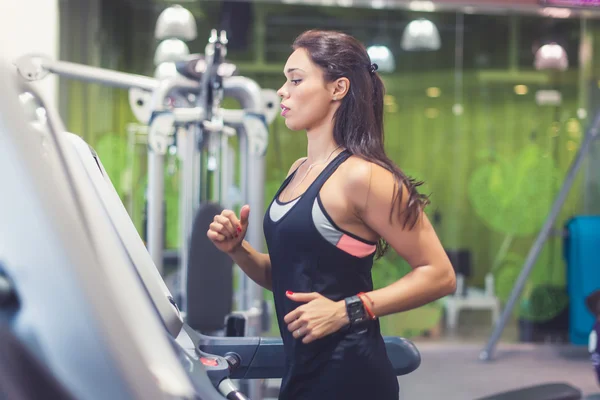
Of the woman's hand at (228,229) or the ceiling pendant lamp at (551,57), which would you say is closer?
the woman's hand at (228,229)

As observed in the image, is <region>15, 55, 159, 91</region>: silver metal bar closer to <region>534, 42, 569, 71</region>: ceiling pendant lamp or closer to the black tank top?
the black tank top

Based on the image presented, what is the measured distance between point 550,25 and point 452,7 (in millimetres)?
831

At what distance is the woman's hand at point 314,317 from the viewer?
106 cm

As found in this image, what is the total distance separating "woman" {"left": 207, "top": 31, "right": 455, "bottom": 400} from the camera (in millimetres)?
1119

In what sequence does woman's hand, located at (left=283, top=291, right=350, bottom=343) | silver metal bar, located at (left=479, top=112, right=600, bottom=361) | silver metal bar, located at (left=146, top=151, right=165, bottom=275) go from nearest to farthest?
woman's hand, located at (left=283, top=291, right=350, bottom=343), silver metal bar, located at (left=146, top=151, right=165, bottom=275), silver metal bar, located at (left=479, top=112, right=600, bottom=361)

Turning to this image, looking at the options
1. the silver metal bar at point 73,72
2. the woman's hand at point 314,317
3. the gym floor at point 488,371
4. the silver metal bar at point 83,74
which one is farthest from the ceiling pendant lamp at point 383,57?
the woman's hand at point 314,317

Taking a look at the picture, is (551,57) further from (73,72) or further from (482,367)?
(73,72)

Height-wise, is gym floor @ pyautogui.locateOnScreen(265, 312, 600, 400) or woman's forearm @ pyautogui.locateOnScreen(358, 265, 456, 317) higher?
woman's forearm @ pyautogui.locateOnScreen(358, 265, 456, 317)

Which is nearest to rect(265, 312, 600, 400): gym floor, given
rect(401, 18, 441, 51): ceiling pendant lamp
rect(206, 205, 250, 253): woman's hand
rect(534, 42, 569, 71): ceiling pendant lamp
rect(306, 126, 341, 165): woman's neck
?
rect(534, 42, 569, 71): ceiling pendant lamp

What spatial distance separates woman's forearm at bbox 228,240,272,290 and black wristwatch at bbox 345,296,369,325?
28cm

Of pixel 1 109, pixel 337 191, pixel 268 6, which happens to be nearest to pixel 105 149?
pixel 268 6

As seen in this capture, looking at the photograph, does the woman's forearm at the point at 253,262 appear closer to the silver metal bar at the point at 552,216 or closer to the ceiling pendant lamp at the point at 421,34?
the silver metal bar at the point at 552,216

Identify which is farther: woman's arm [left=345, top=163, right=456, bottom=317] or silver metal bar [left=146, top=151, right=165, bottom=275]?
silver metal bar [left=146, top=151, right=165, bottom=275]

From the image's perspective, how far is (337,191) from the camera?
1133 millimetres
